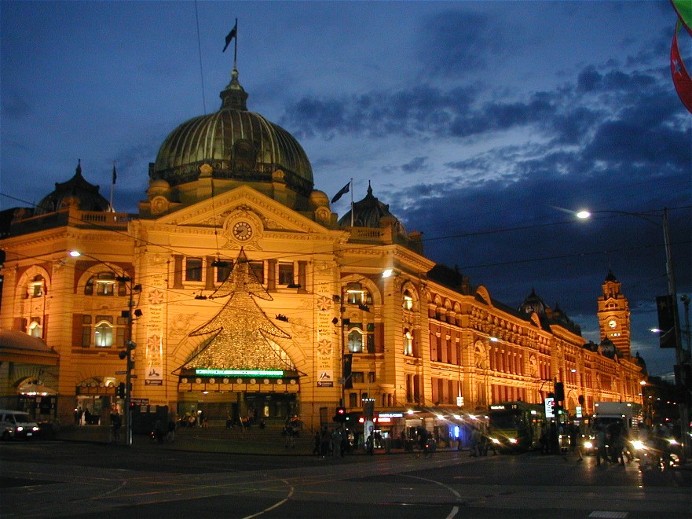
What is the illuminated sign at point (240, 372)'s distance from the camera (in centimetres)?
6112

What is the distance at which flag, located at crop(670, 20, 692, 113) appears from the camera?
A: 65.8ft

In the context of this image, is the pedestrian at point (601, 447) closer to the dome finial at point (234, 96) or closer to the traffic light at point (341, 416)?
the traffic light at point (341, 416)

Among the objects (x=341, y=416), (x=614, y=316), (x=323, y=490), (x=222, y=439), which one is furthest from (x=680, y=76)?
(x=614, y=316)

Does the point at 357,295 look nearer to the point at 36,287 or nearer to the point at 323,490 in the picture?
the point at 36,287

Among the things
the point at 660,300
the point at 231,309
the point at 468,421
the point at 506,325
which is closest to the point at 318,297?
the point at 231,309

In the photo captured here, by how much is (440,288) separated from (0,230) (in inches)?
1698

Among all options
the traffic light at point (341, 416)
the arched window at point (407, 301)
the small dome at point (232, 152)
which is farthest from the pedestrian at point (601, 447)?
the small dome at point (232, 152)

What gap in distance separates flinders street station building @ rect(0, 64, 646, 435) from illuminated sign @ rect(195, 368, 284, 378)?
78 mm

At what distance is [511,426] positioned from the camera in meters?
54.6

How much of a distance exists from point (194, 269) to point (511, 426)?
25970 millimetres

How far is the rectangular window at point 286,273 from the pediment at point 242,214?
285 centimetres

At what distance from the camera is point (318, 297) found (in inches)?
2552

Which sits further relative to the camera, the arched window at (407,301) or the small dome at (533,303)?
the small dome at (533,303)

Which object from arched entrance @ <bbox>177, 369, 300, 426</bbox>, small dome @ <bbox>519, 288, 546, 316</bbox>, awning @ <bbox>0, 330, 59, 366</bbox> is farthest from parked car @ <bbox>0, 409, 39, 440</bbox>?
small dome @ <bbox>519, 288, 546, 316</bbox>
